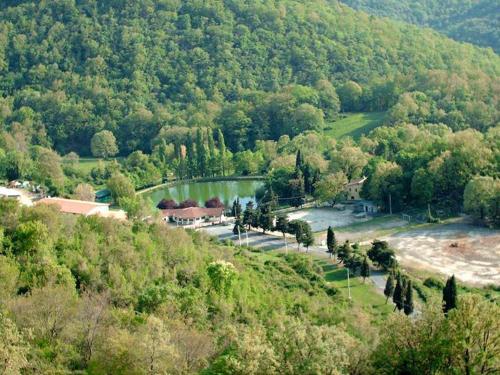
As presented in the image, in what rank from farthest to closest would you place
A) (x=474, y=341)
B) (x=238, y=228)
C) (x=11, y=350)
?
(x=238, y=228) → (x=11, y=350) → (x=474, y=341)

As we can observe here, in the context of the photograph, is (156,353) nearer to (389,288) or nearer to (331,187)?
(389,288)

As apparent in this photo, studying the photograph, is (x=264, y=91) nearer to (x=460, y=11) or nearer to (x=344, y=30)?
(x=344, y=30)

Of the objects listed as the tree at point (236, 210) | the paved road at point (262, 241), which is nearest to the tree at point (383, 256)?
the paved road at point (262, 241)

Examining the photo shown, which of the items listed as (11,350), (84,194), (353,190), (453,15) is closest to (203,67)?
(84,194)

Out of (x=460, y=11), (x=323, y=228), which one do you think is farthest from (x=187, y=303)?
(x=460, y=11)

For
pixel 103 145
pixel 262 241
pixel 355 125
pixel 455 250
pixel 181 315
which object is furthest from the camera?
pixel 103 145

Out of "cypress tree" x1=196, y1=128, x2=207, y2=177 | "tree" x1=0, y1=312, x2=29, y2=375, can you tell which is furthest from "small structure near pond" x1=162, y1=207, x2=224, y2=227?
"tree" x1=0, y1=312, x2=29, y2=375
